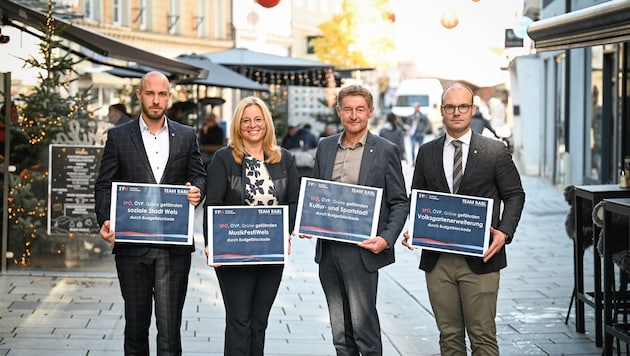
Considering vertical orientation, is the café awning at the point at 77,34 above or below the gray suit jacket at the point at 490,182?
above

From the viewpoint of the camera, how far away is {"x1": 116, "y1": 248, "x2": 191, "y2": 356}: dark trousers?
614cm

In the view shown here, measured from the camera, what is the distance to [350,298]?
6211 millimetres

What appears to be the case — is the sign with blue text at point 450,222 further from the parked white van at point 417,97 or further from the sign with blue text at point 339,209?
the parked white van at point 417,97

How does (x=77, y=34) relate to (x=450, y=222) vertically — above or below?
above

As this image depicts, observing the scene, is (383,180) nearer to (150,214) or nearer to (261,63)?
(150,214)

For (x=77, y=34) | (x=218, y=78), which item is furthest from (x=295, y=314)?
(x=218, y=78)

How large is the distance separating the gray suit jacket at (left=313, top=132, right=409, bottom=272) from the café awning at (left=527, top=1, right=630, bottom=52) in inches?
58.5

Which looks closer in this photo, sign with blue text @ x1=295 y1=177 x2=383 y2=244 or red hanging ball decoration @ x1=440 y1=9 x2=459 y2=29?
sign with blue text @ x1=295 y1=177 x2=383 y2=244

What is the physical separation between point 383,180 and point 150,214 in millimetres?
1349

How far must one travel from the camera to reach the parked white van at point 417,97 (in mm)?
56000

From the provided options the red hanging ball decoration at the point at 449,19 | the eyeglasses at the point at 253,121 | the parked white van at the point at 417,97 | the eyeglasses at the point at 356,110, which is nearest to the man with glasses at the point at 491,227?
the eyeglasses at the point at 356,110

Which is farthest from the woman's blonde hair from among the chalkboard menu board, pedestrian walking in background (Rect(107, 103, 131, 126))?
pedestrian walking in background (Rect(107, 103, 131, 126))

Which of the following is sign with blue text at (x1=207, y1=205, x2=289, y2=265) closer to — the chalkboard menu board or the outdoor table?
the outdoor table

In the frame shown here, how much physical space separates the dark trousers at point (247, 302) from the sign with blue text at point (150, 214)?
1.12 feet
